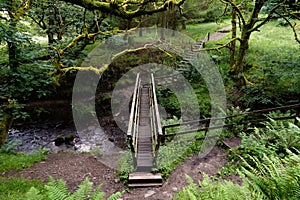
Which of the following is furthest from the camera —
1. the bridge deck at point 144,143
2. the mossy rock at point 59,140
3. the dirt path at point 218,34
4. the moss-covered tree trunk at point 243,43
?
the dirt path at point 218,34

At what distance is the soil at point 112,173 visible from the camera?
5.59 metres

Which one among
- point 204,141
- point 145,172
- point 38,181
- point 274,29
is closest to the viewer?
point 38,181

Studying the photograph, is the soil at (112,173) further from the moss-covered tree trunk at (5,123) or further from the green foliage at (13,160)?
the moss-covered tree trunk at (5,123)

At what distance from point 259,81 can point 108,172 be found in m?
10.4

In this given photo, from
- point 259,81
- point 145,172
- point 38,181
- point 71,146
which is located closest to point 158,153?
point 145,172

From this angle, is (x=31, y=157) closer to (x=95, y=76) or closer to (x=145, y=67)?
(x=95, y=76)

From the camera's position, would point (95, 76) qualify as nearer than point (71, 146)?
No

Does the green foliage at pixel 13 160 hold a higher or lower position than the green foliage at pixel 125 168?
lower

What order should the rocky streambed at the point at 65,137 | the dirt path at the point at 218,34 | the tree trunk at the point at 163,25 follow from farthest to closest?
the dirt path at the point at 218,34, the tree trunk at the point at 163,25, the rocky streambed at the point at 65,137

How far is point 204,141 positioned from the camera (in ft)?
25.4

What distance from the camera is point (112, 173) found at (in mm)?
6734

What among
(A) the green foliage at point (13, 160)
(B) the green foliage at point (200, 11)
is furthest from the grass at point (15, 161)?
(B) the green foliage at point (200, 11)

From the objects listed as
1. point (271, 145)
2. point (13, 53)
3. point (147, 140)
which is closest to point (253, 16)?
point (271, 145)

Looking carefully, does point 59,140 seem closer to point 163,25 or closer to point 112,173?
point 112,173
